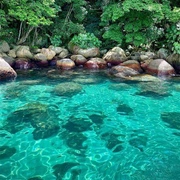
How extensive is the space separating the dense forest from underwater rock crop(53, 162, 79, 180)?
8.83 meters

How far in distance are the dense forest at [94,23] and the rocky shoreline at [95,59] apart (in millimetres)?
580

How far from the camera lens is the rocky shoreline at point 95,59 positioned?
12.1 meters

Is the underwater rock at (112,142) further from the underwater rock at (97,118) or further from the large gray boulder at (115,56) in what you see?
the large gray boulder at (115,56)

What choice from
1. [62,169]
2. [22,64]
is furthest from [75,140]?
[22,64]

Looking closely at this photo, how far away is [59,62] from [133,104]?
6330 millimetres

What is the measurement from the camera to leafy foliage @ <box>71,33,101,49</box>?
47.3 ft

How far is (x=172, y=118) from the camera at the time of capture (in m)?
6.98

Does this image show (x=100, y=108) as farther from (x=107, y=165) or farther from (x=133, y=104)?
(x=107, y=165)

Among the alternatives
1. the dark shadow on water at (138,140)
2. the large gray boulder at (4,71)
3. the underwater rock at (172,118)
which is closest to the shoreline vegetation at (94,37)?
the large gray boulder at (4,71)

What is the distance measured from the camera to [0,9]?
12.5m

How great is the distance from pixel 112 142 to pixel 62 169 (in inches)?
56.5

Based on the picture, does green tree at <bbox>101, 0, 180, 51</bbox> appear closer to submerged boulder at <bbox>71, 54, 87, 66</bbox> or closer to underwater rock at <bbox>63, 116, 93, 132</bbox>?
submerged boulder at <bbox>71, 54, 87, 66</bbox>

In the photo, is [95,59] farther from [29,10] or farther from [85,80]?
[29,10]

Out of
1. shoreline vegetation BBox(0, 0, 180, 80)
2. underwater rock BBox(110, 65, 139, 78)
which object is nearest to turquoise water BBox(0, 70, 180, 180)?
underwater rock BBox(110, 65, 139, 78)
